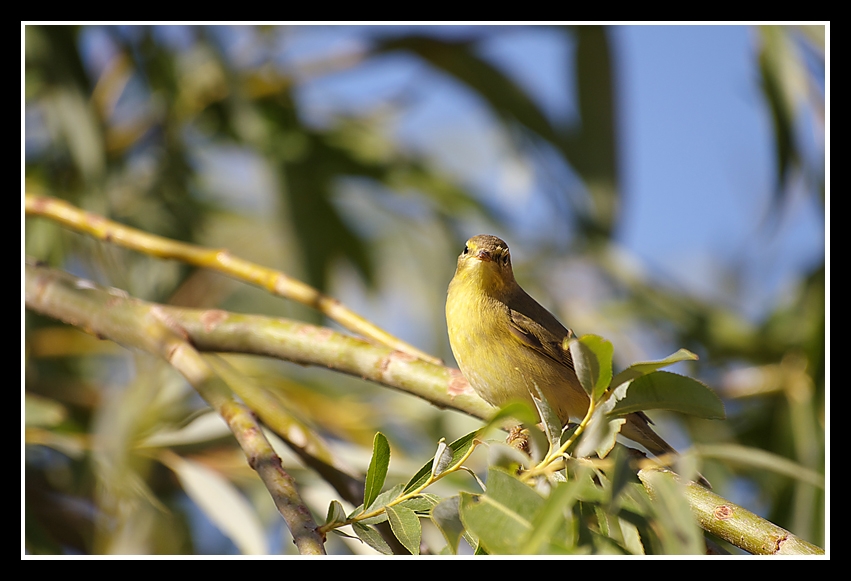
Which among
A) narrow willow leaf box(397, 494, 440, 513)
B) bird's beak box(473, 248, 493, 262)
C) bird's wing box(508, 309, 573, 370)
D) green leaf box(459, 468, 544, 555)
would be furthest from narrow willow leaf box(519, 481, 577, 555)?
bird's beak box(473, 248, 493, 262)

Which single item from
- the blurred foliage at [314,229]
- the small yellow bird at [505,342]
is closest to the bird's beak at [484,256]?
the small yellow bird at [505,342]

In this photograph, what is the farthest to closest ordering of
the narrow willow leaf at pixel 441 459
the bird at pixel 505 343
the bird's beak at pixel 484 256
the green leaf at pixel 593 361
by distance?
the bird's beak at pixel 484 256 → the bird at pixel 505 343 → the narrow willow leaf at pixel 441 459 → the green leaf at pixel 593 361

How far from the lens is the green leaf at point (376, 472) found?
1.14 metres

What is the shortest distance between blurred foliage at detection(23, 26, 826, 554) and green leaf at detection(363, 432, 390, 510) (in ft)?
4.24

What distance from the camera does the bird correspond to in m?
1.92

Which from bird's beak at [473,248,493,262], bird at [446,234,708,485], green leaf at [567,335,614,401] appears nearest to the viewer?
green leaf at [567,335,614,401]

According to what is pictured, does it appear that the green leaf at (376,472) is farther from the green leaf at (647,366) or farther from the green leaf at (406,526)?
the green leaf at (647,366)

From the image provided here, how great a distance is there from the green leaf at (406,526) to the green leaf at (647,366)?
342 mm

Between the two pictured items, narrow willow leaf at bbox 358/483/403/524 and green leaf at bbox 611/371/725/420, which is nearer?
green leaf at bbox 611/371/725/420

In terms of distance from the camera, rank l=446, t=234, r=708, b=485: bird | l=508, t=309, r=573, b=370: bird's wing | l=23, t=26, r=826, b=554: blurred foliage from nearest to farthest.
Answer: l=446, t=234, r=708, b=485: bird
l=508, t=309, r=573, b=370: bird's wing
l=23, t=26, r=826, b=554: blurred foliage

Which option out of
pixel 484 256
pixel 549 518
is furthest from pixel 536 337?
pixel 549 518

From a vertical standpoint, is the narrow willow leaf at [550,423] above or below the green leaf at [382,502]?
above

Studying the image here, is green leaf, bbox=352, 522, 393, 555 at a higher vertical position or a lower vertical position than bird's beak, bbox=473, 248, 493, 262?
lower

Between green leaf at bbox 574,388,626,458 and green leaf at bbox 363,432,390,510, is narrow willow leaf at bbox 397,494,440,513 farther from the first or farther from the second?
green leaf at bbox 574,388,626,458
